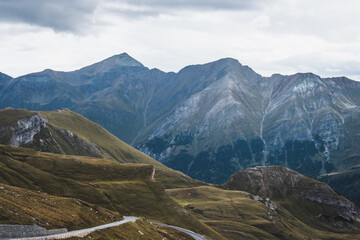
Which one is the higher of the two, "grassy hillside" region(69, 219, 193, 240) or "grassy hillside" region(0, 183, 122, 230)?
"grassy hillside" region(0, 183, 122, 230)

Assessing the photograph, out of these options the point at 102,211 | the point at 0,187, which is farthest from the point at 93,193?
the point at 0,187

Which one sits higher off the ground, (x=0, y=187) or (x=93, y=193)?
(x=0, y=187)

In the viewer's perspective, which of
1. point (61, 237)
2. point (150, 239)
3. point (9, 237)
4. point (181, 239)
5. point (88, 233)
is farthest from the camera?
point (181, 239)

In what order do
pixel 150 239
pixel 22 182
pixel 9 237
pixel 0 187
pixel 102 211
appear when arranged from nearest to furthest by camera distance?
pixel 9 237
pixel 0 187
pixel 150 239
pixel 102 211
pixel 22 182

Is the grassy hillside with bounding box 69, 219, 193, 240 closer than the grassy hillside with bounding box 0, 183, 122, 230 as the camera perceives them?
No

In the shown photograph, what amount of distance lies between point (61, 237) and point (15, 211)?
38.3 feet

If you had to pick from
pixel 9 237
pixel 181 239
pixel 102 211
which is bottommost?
pixel 181 239

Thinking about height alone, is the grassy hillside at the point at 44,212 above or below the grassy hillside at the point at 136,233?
above

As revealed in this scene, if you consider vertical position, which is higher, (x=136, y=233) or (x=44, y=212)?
(x=44, y=212)

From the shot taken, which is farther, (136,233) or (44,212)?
(136,233)

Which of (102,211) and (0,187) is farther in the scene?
(102,211)

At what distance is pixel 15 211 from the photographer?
9000 centimetres

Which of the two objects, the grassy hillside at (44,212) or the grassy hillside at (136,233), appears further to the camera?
the grassy hillside at (136,233)

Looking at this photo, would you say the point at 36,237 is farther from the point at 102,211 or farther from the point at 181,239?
the point at 181,239
